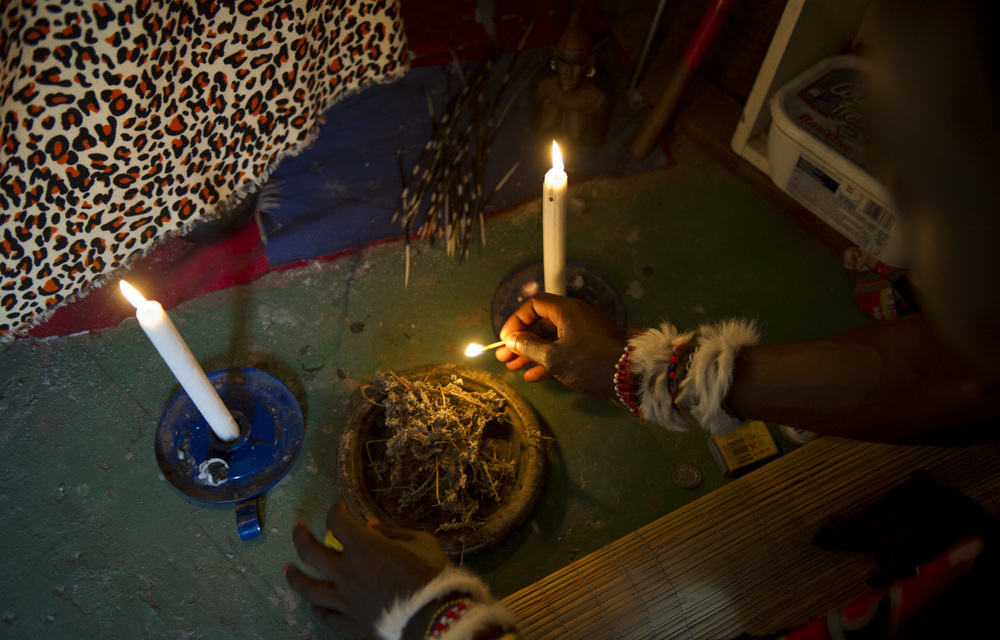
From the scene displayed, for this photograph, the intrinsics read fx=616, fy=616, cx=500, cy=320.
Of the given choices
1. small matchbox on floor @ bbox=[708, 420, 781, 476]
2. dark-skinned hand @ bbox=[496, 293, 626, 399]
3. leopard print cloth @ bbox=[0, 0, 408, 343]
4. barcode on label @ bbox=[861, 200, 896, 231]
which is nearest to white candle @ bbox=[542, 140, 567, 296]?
dark-skinned hand @ bbox=[496, 293, 626, 399]

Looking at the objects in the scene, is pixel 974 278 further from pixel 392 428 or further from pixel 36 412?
pixel 36 412

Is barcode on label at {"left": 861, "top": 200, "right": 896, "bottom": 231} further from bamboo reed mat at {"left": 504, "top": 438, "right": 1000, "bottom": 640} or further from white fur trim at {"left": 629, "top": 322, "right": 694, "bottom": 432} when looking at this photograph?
white fur trim at {"left": 629, "top": 322, "right": 694, "bottom": 432}

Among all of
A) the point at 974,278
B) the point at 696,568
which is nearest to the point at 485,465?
the point at 696,568

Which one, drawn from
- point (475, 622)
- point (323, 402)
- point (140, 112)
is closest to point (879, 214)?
point (475, 622)

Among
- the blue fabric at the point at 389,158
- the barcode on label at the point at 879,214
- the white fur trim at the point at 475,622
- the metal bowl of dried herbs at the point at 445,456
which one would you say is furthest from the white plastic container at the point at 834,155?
the white fur trim at the point at 475,622

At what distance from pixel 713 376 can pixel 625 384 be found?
7.5 inches

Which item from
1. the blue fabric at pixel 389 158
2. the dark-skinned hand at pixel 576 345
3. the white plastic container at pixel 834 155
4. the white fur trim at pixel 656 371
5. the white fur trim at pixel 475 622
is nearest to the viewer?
the white fur trim at pixel 475 622

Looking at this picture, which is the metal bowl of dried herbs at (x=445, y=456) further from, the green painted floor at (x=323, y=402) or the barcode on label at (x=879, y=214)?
the barcode on label at (x=879, y=214)

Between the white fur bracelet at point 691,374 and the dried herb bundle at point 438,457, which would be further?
the dried herb bundle at point 438,457

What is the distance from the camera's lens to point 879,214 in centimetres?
180

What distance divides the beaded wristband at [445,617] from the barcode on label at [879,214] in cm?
157

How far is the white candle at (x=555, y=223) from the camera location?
1.35 m

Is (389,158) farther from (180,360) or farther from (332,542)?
(332,542)

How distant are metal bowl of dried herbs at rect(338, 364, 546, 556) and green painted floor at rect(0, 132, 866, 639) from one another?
163mm
